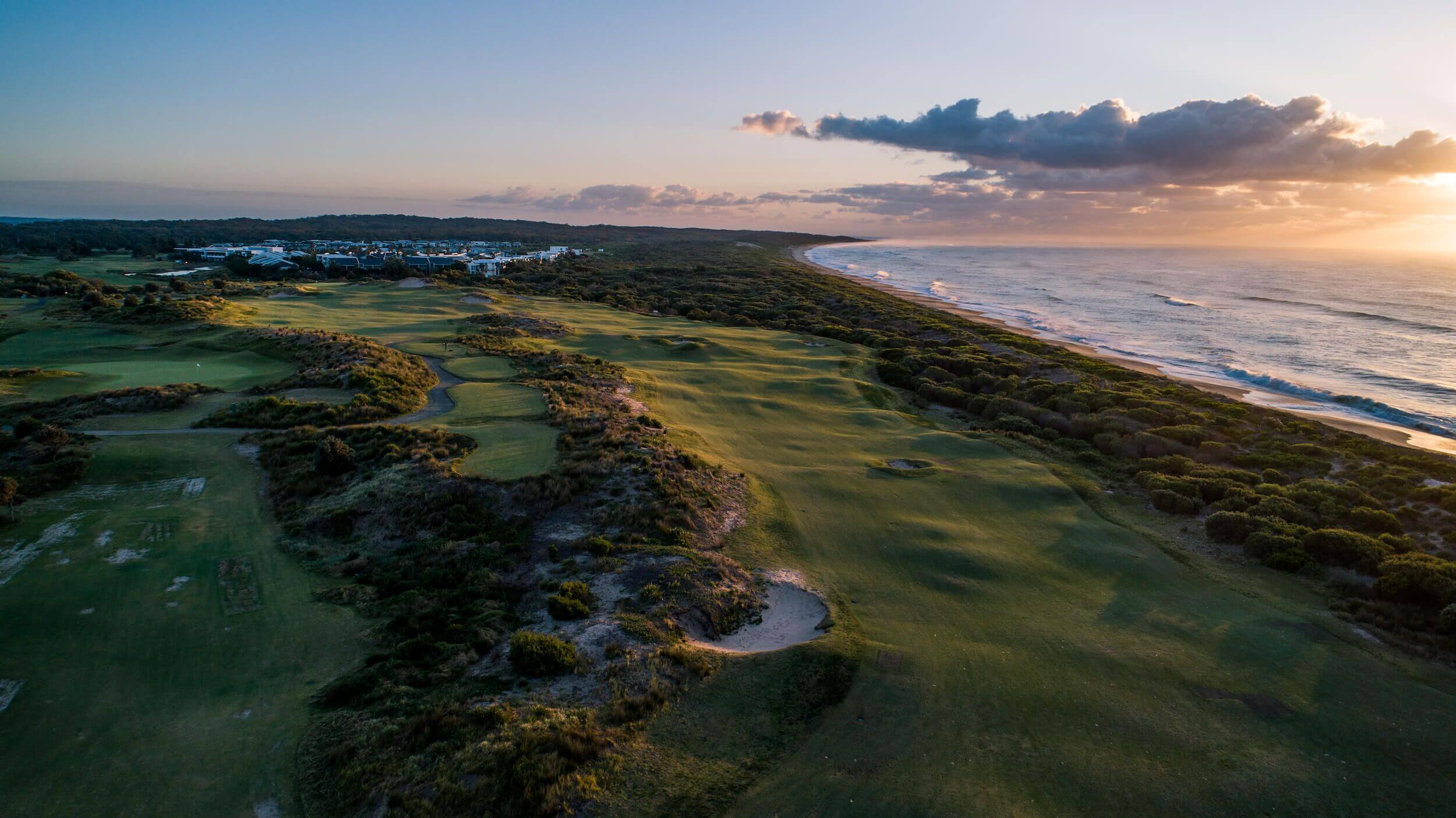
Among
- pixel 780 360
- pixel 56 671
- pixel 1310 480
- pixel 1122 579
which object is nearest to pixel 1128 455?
pixel 1310 480

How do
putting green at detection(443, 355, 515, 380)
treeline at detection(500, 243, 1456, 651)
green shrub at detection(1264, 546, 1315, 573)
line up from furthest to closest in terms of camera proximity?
putting green at detection(443, 355, 515, 380)
green shrub at detection(1264, 546, 1315, 573)
treeline at detection(500, 243, 1456, 651)

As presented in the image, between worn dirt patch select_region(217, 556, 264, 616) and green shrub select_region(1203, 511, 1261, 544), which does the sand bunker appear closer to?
worn dirt patch select_region(217, 556, 264, 616)

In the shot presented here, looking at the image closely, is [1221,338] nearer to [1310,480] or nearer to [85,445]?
[1310,480]

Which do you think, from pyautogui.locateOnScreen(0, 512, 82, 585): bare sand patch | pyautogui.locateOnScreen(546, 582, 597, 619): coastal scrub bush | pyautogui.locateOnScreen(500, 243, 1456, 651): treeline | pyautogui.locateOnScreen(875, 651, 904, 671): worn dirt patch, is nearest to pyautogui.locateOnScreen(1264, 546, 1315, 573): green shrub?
pyautogui.locateOnScreen(500, 243, 1456, 651): treeline

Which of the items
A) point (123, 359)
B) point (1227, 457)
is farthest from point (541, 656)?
point (123, 359)

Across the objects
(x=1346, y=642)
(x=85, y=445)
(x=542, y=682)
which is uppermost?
(x=85, y=445)

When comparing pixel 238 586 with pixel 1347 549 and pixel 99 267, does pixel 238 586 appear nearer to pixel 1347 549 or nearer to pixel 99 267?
pixel 1347 549
